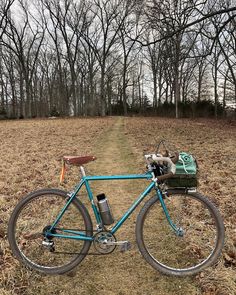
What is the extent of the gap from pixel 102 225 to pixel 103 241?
0.17 m

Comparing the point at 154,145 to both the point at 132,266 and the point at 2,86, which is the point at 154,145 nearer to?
the point at 132,266

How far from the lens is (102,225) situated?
3230 millimetres

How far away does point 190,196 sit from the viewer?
3211mm

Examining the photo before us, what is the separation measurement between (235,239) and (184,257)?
A: 2.69ft

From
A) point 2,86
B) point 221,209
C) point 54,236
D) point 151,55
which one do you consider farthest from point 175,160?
point 2,86

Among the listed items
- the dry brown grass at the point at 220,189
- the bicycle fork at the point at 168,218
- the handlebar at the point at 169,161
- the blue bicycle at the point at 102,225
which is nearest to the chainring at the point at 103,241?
the blue bicycle at the point at 102,225

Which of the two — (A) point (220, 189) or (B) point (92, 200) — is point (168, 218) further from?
(A) point (220, 189)

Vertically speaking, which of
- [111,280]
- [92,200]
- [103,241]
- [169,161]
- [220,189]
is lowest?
[111,280]

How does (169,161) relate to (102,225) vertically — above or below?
above

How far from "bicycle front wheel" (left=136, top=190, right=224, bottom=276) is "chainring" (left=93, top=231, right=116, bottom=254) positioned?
300 millimetres

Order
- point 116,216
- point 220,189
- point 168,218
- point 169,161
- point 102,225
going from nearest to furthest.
Answer: point 169,161 → point 102,225 → point 168,218 → point 116,216 → point 220,189

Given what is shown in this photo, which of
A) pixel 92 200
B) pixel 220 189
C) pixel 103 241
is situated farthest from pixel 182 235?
pixel 220 189

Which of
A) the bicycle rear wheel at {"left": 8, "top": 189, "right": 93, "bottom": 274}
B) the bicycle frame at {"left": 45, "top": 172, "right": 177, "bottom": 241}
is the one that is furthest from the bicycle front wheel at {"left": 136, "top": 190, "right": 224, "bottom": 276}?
the bicycle rear wheel at {"left": 8, "top": 189, "right": 93, "bottom": 274}

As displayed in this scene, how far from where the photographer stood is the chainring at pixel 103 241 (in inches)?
127
